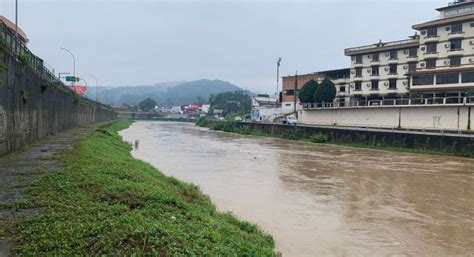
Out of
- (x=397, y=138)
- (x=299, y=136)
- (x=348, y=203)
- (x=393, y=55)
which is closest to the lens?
(x=348, y=203)

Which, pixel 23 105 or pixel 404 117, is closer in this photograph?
pixel 23 105

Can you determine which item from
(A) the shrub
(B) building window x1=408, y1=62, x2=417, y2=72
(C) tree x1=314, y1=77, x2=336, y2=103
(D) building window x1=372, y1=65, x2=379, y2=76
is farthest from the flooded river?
(C) tree x1=314, y1=77, x2=336, y2=103

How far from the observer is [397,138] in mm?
36250

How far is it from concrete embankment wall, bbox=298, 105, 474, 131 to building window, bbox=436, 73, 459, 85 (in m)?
6.80

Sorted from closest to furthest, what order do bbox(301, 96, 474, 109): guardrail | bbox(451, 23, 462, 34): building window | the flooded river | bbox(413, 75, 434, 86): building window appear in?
the flooded river, bbox(301, 96, 474, 109): guardrail, bbox(451, 23, 462, 34): building window, bbox(413, 75, 434, 86): building window

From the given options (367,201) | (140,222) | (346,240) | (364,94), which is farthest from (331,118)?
(140,222)

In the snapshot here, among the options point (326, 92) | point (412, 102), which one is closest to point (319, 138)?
point (412, 102)

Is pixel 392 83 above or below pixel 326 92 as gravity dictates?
above

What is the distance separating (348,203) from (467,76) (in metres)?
40.9

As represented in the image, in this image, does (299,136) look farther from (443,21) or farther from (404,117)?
(443,21)

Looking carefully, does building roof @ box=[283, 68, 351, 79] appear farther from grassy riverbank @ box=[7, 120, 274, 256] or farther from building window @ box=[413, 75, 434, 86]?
grassy riverbank @ box=[7, 120, 274, 256]

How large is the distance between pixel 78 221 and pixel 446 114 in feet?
141

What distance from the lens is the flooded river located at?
900 centimetres

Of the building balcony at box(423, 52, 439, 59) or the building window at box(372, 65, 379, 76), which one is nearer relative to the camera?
the building balcony at box(423, 52, 439, 59)
